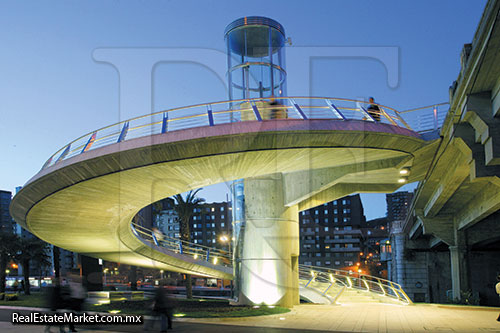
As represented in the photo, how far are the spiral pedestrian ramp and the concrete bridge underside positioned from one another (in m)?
0.04

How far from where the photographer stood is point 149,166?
15344mm

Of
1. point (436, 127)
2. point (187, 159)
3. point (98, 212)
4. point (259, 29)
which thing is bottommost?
point (98, 212)

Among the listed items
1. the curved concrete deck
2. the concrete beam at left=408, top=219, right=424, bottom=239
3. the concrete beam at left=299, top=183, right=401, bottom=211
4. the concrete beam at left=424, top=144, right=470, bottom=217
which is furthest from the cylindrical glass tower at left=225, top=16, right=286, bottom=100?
the concrete beam at left=408, top=219, right=424, bottom=239

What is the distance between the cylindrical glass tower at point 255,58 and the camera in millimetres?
24516

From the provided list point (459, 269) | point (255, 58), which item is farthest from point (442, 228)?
point (255, 58)

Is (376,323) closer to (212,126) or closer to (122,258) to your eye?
(212,126)

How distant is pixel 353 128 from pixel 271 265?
27.7ft

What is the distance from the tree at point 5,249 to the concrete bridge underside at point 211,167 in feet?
55.0

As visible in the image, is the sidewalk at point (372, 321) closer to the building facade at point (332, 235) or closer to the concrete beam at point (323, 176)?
the concrete beam at point (323, 176)

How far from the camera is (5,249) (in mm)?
38688

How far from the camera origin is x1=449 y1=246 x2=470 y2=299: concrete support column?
107ft

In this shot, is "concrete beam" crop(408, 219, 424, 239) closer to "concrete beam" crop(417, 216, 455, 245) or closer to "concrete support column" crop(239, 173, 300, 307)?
"concrete beam" crop(417, 216, 455, 245)

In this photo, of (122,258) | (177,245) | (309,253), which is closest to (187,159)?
(177,245)

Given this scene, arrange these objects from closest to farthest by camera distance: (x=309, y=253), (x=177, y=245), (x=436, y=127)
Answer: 1. (x=436, y=127)
2. (x=177, y=245)
3. (x=309, y=253)
